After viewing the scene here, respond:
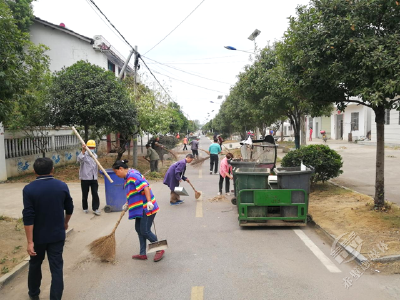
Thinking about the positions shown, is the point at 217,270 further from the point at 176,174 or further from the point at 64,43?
the point at 64,43

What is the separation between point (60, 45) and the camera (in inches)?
1014

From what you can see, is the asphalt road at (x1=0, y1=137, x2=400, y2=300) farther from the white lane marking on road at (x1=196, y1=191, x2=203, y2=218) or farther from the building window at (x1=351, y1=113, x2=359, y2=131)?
the building window at (x1=351, y1=113, x2=359, y2=131)

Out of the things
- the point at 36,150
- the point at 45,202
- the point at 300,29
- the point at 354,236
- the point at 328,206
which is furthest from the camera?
the point at 36,150

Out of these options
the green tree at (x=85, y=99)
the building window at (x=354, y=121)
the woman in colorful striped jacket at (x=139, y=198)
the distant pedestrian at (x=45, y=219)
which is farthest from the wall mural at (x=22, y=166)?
the building window at (x=354, y=121)

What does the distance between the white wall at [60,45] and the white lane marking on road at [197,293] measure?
2477 centimetres

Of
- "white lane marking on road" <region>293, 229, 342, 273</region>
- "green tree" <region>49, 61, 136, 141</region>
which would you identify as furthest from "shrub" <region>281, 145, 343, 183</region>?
"green tree" <region>49, 61, 136, 141</region>

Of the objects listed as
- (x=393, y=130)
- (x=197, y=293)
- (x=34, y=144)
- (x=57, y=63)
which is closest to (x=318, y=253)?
(x=197, y=293)

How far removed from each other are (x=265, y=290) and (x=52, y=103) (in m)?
11.6

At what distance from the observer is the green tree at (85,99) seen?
42.0ft

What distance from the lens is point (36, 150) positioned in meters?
15.2

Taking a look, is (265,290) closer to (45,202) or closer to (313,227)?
(45,202)

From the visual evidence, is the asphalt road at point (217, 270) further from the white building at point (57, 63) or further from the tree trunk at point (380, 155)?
the white building at point (57, 63)

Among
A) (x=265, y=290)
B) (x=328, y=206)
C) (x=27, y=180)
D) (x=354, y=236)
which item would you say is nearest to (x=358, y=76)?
(x=354, y=236)

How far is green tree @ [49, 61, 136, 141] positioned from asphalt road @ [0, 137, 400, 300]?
6851 millimetres
